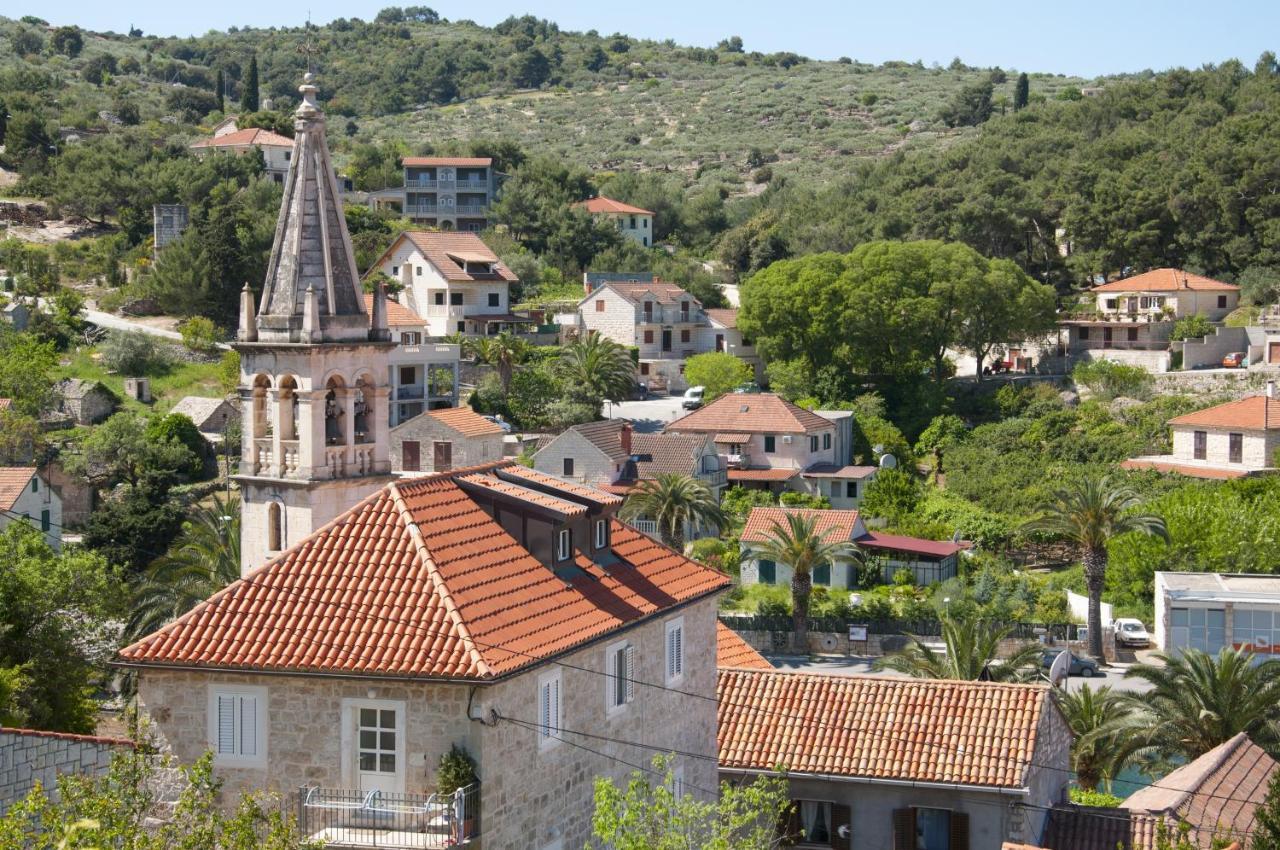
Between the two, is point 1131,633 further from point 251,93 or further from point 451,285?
point 251,93

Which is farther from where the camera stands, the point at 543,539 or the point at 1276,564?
the point at 1276,564

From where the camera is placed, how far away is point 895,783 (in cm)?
2634

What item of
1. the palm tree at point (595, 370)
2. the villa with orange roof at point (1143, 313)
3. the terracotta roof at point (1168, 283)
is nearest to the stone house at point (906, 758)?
the palm tree at point (595, 370)

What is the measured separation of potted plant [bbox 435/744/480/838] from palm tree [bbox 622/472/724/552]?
4115 cm

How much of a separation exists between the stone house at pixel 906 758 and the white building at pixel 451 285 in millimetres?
60730

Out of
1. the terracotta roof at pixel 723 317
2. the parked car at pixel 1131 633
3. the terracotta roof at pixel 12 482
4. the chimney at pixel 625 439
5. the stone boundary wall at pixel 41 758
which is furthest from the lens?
the terracotta roof at pixel 723 317

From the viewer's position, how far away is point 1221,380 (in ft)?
262

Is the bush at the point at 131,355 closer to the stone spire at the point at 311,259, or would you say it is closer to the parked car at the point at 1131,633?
the parked car at the point at 1131,633

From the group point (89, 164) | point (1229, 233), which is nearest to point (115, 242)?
point (89, 164)

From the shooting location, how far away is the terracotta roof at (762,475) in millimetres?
73688

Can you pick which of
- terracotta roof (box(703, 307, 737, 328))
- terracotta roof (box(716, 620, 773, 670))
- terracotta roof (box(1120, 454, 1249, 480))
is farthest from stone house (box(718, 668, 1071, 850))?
terracotta roof (box(703, 307, 737, 328))

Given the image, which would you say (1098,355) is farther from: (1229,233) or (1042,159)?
(1042,159)

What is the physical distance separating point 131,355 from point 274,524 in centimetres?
5457

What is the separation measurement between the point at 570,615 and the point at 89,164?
89061 millimetres
